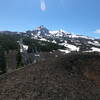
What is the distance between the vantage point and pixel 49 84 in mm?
8438

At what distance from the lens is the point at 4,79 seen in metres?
9.30

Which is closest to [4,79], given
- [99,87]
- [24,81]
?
[24,81]

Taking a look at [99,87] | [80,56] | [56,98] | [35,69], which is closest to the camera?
[56,98]

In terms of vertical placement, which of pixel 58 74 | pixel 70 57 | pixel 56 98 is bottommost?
pixel 56 98

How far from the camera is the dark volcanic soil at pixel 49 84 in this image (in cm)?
774

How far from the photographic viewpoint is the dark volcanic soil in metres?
7.74

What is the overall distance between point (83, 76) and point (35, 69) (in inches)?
107

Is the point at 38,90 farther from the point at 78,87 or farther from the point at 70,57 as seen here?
the point at 70,57

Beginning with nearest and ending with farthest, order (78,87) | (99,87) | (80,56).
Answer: (78,87) → (99,87) → (80,56)

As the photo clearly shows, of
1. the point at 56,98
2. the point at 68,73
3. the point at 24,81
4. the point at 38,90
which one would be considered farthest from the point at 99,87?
the point at 24,81

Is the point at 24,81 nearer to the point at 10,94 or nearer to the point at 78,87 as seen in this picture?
the point at 10,94

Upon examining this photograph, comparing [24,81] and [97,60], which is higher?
[97,60]

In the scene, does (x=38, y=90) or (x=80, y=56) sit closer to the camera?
(x=38, y=90)

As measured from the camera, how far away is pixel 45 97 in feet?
25.0
